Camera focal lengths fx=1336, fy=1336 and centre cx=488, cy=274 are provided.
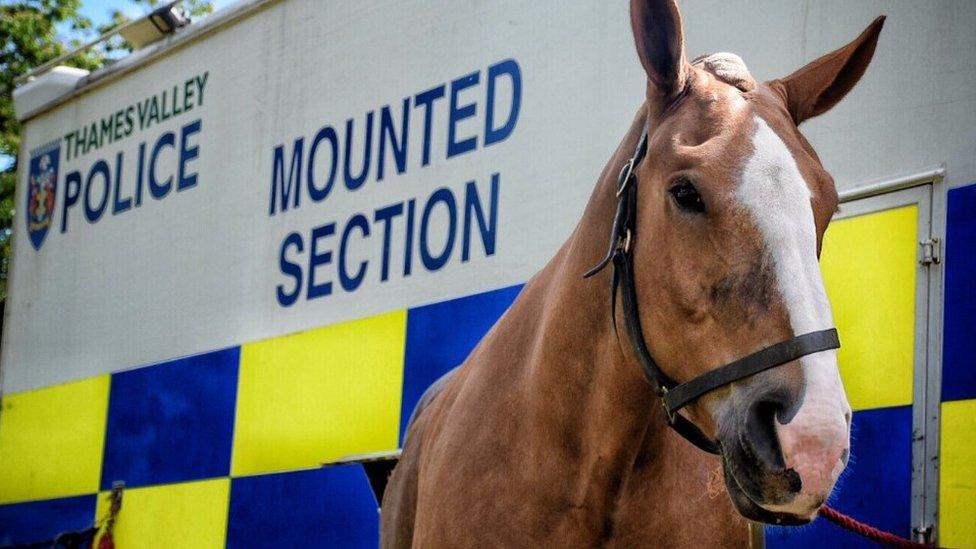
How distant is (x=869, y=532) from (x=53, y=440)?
4.01 meters

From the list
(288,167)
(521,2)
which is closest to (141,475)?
(288,167)

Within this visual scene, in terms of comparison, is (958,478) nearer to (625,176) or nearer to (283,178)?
(625,176)

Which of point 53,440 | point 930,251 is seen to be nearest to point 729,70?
point 930,251

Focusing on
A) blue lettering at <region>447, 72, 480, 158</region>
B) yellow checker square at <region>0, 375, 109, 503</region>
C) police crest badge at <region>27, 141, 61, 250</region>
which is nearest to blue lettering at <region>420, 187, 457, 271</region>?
blue lettering at <region>447, 72, 480, 158</region>

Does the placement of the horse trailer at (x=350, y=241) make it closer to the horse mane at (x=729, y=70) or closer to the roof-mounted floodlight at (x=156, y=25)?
the roof-mounted floodlight at (x=156, y=25)

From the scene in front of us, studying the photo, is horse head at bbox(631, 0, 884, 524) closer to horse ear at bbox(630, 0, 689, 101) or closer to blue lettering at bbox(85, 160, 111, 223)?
horse ear at bbox(630, 0, 689, 101)

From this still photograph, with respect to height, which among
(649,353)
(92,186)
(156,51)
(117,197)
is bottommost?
(649,353)

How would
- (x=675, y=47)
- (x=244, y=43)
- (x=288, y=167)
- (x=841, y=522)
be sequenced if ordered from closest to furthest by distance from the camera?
(x=675, y=47), (x=841, y=522), (x=288, y=167), (x=244, y=43)

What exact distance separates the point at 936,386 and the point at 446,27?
7.29 feet

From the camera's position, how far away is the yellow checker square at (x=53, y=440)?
5.56 metres

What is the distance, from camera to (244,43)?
5.40 meters

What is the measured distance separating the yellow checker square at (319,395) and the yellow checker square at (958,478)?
1.87 m

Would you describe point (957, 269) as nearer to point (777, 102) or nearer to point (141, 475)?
point (777, 102)

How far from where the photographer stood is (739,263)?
2.01 metres
